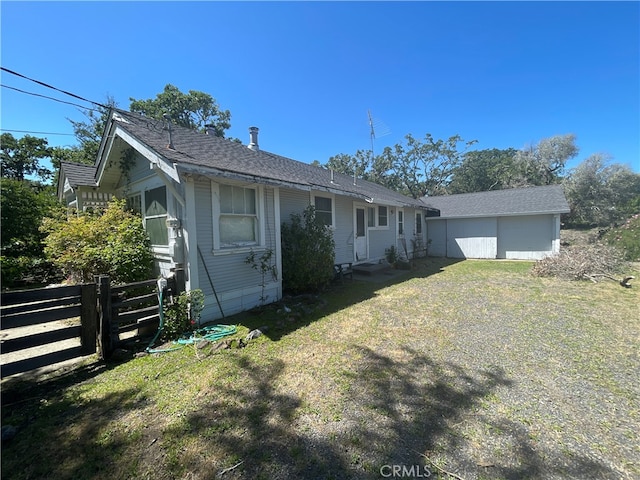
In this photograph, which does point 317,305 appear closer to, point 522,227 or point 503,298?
point 503,298

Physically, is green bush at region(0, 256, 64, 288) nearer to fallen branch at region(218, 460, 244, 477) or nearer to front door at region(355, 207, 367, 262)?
front door at region(355, 207, 367, 262)

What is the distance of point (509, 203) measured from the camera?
14.6m

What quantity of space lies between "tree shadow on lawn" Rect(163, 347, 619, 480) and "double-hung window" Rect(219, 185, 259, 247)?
10.3 ft

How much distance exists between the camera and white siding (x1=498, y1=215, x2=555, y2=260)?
1321 centimetres

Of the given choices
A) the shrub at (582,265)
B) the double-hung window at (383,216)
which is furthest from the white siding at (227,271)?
the shrub at (582,265)

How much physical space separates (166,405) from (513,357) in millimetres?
4359

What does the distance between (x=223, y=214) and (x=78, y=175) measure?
679 centimetres

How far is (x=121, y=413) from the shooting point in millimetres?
2609

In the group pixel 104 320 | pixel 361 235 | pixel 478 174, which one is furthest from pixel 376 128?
pixel 478 174

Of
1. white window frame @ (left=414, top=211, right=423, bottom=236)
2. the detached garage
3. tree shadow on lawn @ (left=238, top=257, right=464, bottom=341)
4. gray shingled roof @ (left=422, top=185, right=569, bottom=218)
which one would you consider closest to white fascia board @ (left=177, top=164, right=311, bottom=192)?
tree shadow on lawn @ (left=238, top=257, right=464, bottom=341)

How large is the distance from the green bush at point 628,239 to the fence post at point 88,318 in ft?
63.1

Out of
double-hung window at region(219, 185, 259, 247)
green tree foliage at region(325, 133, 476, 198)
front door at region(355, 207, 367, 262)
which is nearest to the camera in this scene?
double-hung window at region(219, 185, 259, 247)

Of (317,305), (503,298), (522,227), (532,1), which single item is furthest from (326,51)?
(522,227)

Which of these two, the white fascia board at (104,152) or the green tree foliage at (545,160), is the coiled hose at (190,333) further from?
the green tree foliage at (545,160)
